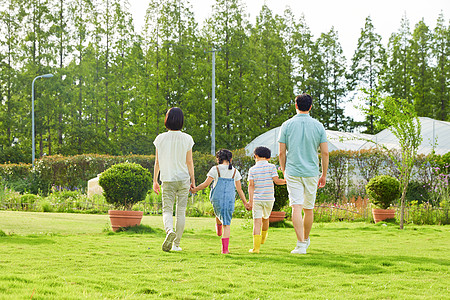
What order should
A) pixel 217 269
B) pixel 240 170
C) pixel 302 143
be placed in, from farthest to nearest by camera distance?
pixel 240 170 < pixel 302 143 < pixel 217 269

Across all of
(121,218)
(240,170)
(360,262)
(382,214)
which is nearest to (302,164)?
(360,262)

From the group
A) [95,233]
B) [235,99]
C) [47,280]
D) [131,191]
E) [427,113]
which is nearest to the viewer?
[47,280]

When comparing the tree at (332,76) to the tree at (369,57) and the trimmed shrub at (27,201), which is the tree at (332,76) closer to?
the tree at (369,57)

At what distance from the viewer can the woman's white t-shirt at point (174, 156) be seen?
6539 mm

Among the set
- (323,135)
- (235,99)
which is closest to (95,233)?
(323,135)

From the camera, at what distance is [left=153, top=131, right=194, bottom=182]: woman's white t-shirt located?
654 centimetres

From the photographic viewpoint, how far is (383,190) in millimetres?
11953

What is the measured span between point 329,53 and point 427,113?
9.59m

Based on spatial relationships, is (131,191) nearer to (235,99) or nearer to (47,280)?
(47,280)

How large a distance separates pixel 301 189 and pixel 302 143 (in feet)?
1.94

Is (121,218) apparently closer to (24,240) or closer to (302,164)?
(24,240)

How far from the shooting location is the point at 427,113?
4000cm

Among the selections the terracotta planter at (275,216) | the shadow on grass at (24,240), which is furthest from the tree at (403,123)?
the shadow on grass at (24,240)

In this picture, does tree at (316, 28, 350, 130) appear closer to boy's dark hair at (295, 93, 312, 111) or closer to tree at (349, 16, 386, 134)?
tree at (349, 16, 386, 134)
